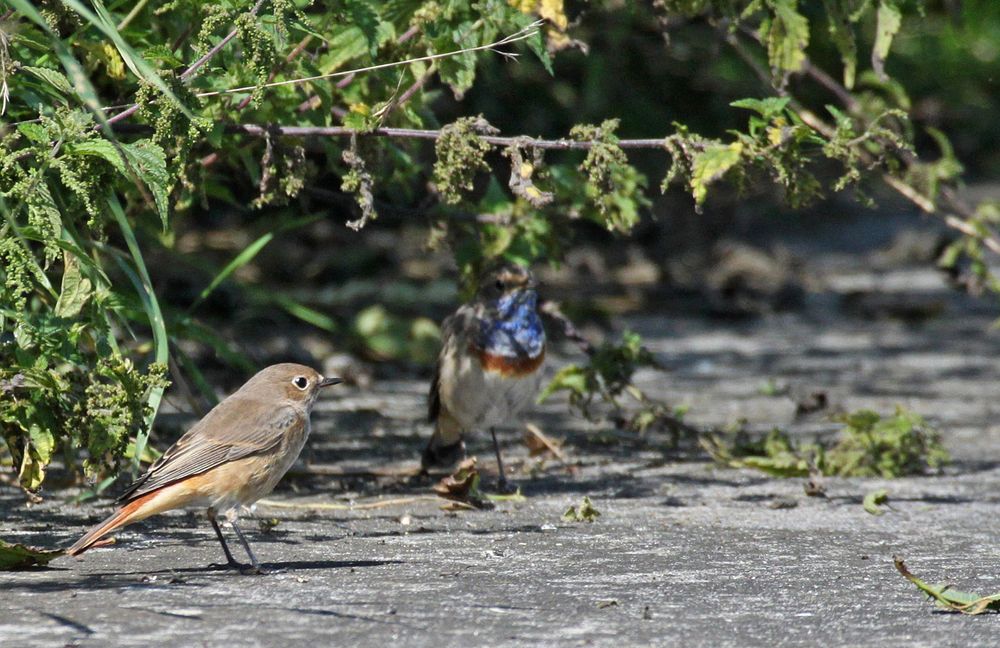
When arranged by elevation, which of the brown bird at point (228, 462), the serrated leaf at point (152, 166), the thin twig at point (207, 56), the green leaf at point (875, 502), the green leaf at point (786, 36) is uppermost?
the green leaf at point (786, 36)

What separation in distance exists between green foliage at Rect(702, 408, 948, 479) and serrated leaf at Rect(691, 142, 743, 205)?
1818 mm

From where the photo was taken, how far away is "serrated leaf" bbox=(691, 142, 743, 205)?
418 centimetres

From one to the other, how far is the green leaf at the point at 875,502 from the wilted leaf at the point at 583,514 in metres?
0.96

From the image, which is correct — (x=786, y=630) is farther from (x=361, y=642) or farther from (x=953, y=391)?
(x=953, y=391)

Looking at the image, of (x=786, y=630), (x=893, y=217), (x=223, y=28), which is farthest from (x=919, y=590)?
(x=893, y=217)

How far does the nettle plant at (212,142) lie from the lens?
3.85 metres

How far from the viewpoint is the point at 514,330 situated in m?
6.04

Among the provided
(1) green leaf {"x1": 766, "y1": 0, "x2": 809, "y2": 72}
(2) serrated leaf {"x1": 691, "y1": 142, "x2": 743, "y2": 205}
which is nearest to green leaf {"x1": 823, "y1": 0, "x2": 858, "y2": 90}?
(1) green leaf {"x1": 766, "y1": 0, "x2": 809, "y2": 72}

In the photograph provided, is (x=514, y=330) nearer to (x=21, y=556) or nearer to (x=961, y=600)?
(x=21, y=556)

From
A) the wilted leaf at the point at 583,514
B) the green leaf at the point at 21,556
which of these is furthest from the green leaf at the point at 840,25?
the green leaf at the point at 21,556

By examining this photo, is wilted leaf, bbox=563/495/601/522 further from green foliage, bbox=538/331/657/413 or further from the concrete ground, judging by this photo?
green foliage, bbox=538/331/657/413

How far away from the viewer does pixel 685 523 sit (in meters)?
4.93

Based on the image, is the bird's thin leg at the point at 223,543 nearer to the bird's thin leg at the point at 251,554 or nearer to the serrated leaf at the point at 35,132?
the bird's thin leg at the point at 251,554

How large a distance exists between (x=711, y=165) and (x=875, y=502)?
5.29 ft
